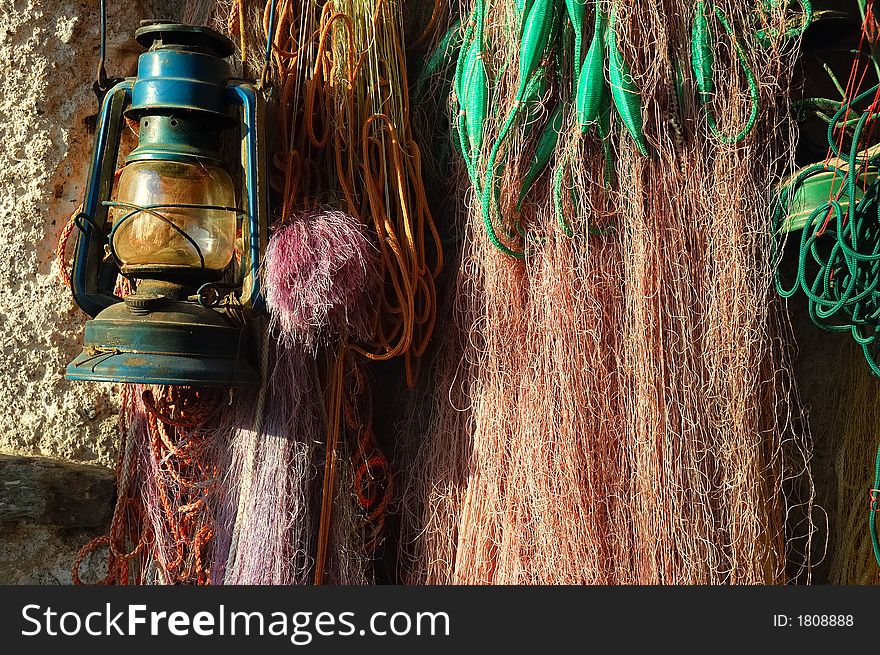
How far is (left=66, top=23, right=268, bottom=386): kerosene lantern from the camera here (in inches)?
70.3

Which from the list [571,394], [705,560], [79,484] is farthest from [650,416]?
[79,484]

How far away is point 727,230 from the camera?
73.3 inches

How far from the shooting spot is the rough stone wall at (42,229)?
2.12 meters

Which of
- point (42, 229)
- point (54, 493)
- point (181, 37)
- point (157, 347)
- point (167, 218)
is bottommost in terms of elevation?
point (54, 493)

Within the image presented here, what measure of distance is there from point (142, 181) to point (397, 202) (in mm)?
526

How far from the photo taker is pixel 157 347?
5.79 feet

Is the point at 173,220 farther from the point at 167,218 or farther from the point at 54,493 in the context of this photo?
the point at 54,493

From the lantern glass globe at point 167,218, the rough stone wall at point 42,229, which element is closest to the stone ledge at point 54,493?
the rough stone wall at point 42,229

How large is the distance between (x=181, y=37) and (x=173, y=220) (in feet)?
1.21

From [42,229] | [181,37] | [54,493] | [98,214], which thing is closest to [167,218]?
[98,214]

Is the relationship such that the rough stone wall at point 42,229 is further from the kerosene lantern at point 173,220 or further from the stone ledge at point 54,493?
the kerosene lantern at point 173,220

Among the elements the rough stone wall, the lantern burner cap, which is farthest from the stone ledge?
the lantern burner cap

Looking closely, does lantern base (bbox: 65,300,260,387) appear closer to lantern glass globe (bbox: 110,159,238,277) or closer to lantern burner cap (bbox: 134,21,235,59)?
lantern glass globe (bbox: 110,159,238,277)

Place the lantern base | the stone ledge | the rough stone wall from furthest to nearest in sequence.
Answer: the rough stone wall
the stone ledge
the lantern base
